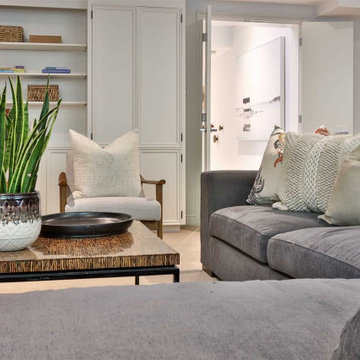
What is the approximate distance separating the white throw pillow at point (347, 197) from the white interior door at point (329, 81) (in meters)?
3.50

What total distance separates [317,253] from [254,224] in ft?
1.99

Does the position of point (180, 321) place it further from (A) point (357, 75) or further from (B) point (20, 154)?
(A) point (357, 75)

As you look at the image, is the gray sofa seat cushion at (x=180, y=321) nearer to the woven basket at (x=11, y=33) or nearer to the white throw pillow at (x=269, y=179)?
the white throw pillow at (x=269, y=179)

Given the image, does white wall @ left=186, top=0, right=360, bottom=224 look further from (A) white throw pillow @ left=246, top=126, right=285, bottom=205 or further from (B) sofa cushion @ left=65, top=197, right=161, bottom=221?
(A) white throw pillow @ left=246, top=126, right=285, bottom=205

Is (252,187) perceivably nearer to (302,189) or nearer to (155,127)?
(302,189)

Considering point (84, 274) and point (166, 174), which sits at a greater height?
point (166, 174)

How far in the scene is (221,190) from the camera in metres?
2.92

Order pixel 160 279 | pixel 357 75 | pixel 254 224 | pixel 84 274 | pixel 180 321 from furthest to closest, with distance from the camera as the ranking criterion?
pixel 357 75, pixel 160 279, pixel 254 224, pixel 84 274, pixel 180 321

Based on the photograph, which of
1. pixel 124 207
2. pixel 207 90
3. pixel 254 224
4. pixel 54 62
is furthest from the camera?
pixel 54 62

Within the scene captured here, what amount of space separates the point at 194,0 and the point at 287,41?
129cm

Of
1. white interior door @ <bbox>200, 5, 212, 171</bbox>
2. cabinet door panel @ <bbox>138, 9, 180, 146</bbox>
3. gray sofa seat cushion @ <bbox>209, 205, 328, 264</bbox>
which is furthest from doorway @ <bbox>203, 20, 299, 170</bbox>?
gray sofa seat cushion @ <bbox>209, 205, 328, 264</bbox>

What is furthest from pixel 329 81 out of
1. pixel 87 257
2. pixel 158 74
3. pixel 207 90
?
pixel 87 257

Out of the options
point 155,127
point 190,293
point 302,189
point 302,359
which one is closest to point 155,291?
point 190,293

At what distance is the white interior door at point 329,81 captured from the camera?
18.0 ft
